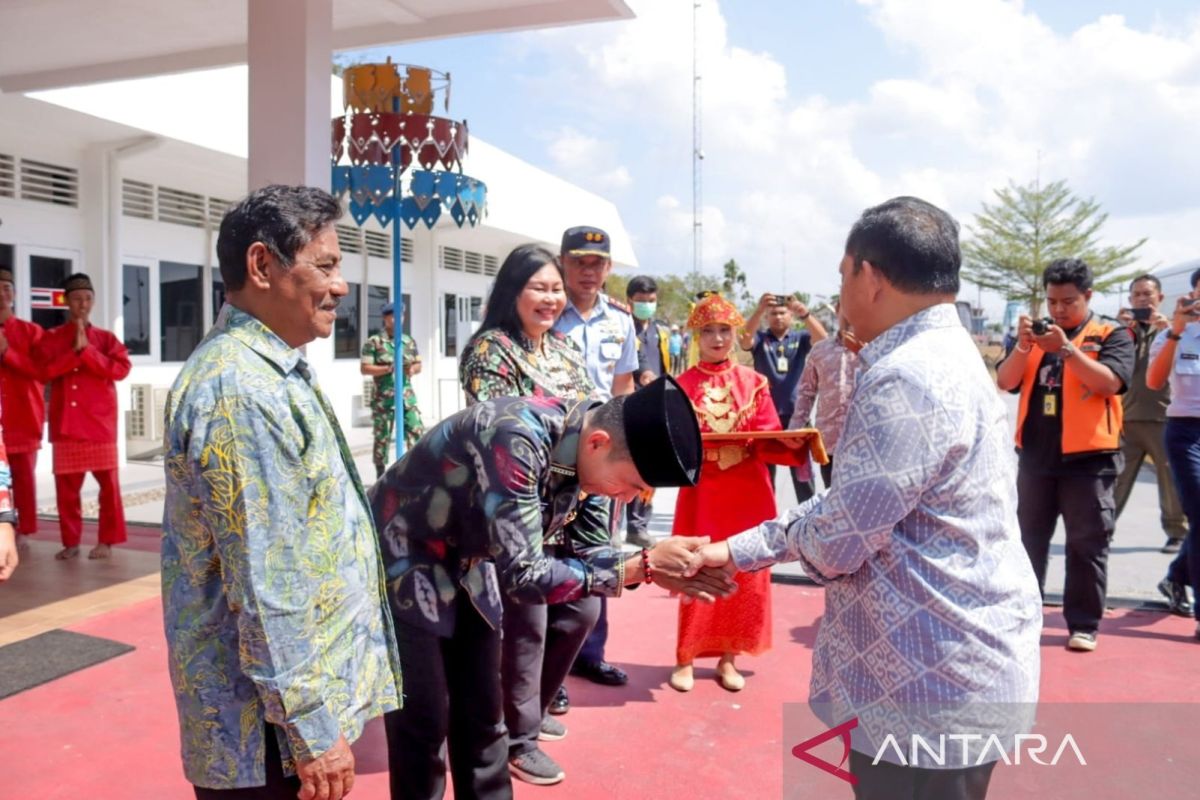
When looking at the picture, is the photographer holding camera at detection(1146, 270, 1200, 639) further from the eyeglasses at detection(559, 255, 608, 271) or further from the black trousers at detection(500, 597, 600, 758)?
the black trousers at detection(500, 597, 600, 758)

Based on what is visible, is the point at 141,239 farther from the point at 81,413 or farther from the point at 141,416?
the point at 81,413

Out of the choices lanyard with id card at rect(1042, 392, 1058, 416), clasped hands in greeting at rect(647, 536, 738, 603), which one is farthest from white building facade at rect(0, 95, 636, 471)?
clasped hands in greeting at rect(647, 536, 738, 603)

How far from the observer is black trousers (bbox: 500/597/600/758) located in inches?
120

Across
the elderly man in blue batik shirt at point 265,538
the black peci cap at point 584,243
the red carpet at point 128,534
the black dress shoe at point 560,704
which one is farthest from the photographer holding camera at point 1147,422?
the red carpet at point 128,534

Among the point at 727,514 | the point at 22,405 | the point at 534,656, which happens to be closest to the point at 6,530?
the point at 534,656

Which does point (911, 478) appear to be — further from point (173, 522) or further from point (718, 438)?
point (718, 438)

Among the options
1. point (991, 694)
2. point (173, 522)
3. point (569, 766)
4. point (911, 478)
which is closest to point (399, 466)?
point (173, 522)

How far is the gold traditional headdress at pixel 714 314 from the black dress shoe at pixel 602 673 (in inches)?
63.5

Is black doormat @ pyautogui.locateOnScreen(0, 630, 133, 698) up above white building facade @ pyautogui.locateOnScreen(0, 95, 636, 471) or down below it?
below

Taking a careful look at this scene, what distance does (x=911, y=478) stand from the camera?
67.5 inches

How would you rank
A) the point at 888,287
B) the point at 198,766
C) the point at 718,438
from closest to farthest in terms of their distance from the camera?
the point at 198,766, the point at 888,287, the point at 718,438

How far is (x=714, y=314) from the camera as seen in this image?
4.32m

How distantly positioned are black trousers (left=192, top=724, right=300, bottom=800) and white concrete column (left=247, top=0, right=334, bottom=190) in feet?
13.7

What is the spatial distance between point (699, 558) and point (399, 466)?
0.77 metres
